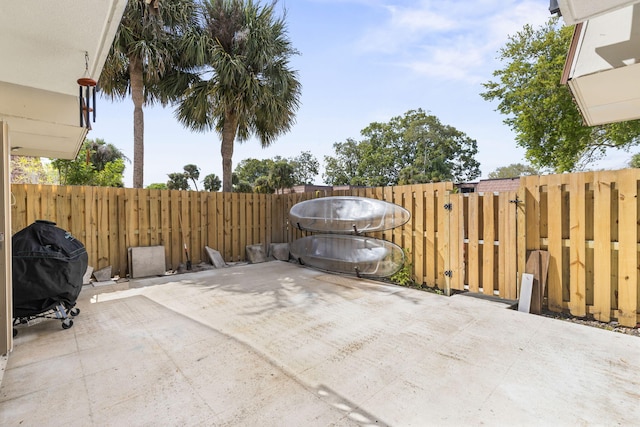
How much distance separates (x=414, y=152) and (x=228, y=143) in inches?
1125

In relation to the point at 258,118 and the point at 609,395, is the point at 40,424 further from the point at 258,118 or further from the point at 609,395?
the point at 258,118

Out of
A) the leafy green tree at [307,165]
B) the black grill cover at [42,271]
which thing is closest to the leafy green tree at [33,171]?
the black grill cover at [42,271]

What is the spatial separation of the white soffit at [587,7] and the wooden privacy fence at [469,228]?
2.24m

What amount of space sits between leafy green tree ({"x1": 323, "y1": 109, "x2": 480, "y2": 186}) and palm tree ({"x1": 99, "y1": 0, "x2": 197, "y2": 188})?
2566 cm

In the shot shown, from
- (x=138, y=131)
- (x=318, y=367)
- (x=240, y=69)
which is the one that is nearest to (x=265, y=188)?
(x=138, y=131)

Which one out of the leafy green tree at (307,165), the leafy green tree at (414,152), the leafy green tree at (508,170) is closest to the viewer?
the leafy green tree at (414,152)

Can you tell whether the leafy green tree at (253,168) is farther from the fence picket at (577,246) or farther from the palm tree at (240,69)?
the fence picket at (577,246)

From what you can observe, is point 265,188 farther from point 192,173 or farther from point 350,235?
point 350,235

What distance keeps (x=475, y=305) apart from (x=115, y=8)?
15.8 feet

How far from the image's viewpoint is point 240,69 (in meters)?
7.35

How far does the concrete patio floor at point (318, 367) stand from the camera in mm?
1831

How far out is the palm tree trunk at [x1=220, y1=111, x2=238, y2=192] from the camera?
332 inches

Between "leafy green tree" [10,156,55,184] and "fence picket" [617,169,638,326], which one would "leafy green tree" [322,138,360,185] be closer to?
"leafy green tree" [10,156,55,184]

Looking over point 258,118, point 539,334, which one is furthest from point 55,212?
point 539,334
